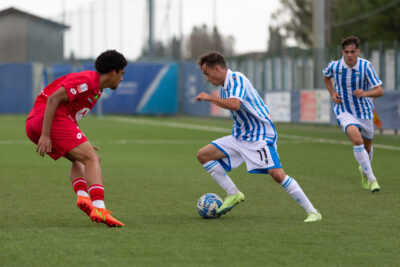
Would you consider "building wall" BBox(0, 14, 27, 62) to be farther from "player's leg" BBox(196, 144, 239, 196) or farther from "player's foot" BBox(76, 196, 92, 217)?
"player's foot" BBox(76, 196, 92, 217)

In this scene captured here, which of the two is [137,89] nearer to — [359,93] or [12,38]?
[12,38]

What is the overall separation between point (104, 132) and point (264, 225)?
17.6 metres

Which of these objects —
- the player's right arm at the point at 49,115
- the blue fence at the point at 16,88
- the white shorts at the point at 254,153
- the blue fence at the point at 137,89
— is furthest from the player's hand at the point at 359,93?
the blue fence at the point at 16,88

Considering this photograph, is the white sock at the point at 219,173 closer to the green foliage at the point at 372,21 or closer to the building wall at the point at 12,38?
the green foliage at the point at 372,21

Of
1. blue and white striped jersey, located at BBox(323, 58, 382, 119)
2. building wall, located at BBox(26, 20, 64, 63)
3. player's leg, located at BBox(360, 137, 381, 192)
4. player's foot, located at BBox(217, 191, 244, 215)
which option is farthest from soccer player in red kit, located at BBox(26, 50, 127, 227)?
building wall, located at BBox(26, 20, 64, 63)

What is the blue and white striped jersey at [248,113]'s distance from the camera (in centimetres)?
746

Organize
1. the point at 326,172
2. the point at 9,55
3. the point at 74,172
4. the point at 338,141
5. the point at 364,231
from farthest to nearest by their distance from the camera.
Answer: the point at 9,55, the point at 338,141, the point at 326,172, the point at 74,172, the point at 364,231

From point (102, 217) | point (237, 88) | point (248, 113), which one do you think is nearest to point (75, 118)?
point (102, 217)

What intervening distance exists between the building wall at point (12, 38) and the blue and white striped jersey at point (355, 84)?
4006 cm

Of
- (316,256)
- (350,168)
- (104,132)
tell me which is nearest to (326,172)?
(350,168)

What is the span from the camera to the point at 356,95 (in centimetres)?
1041

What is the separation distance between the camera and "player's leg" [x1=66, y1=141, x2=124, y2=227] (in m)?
7.03

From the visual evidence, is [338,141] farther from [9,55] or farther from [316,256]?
[9,55]

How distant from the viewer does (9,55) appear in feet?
170
